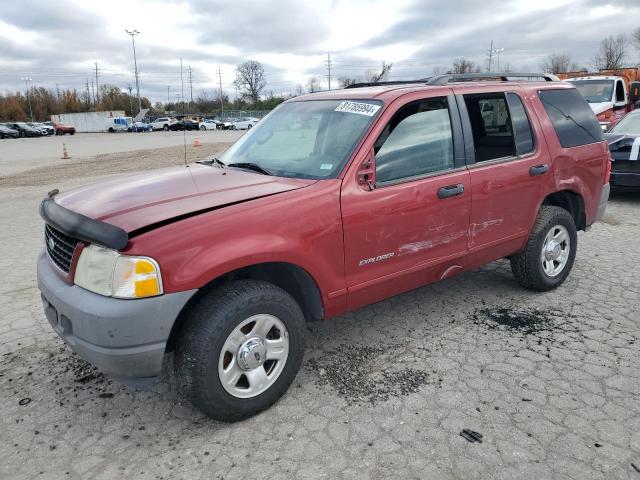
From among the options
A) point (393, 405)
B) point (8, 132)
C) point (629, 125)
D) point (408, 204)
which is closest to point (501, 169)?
point (408, 204)

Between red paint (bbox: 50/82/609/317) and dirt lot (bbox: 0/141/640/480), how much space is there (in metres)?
0.55

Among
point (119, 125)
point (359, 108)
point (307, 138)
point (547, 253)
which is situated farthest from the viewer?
point (119, 125)

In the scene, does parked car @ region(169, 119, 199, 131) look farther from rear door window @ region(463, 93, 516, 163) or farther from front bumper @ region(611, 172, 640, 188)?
rear door window @ region(463, 93, 516, 163)

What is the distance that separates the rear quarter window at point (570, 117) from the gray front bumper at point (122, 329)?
3641mm

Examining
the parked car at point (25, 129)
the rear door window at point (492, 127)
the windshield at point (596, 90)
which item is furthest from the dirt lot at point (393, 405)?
the parked car at point (25, 129)

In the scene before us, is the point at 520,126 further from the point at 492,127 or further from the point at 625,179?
the point at 625,179

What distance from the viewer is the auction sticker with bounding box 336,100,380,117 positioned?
3.48 metres

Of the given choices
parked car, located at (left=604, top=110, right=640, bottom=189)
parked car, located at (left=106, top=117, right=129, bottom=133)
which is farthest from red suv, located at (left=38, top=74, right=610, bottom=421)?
parked car, located at (left=106, top=117, right=129, bottom=133)

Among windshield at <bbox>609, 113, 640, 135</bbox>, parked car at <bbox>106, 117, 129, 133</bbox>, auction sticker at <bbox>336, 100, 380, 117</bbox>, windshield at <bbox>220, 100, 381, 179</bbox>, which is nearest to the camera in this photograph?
windshield at <bbox>220, 100, 381, 179</bbox>

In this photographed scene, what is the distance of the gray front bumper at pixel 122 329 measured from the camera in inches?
98.3

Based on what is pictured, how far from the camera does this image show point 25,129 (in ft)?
174

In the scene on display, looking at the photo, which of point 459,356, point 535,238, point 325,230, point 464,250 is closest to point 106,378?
point 325,230

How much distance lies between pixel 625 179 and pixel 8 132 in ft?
184

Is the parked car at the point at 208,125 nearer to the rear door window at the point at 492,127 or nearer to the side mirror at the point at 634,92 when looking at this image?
the side mirror at the point at 634,92
